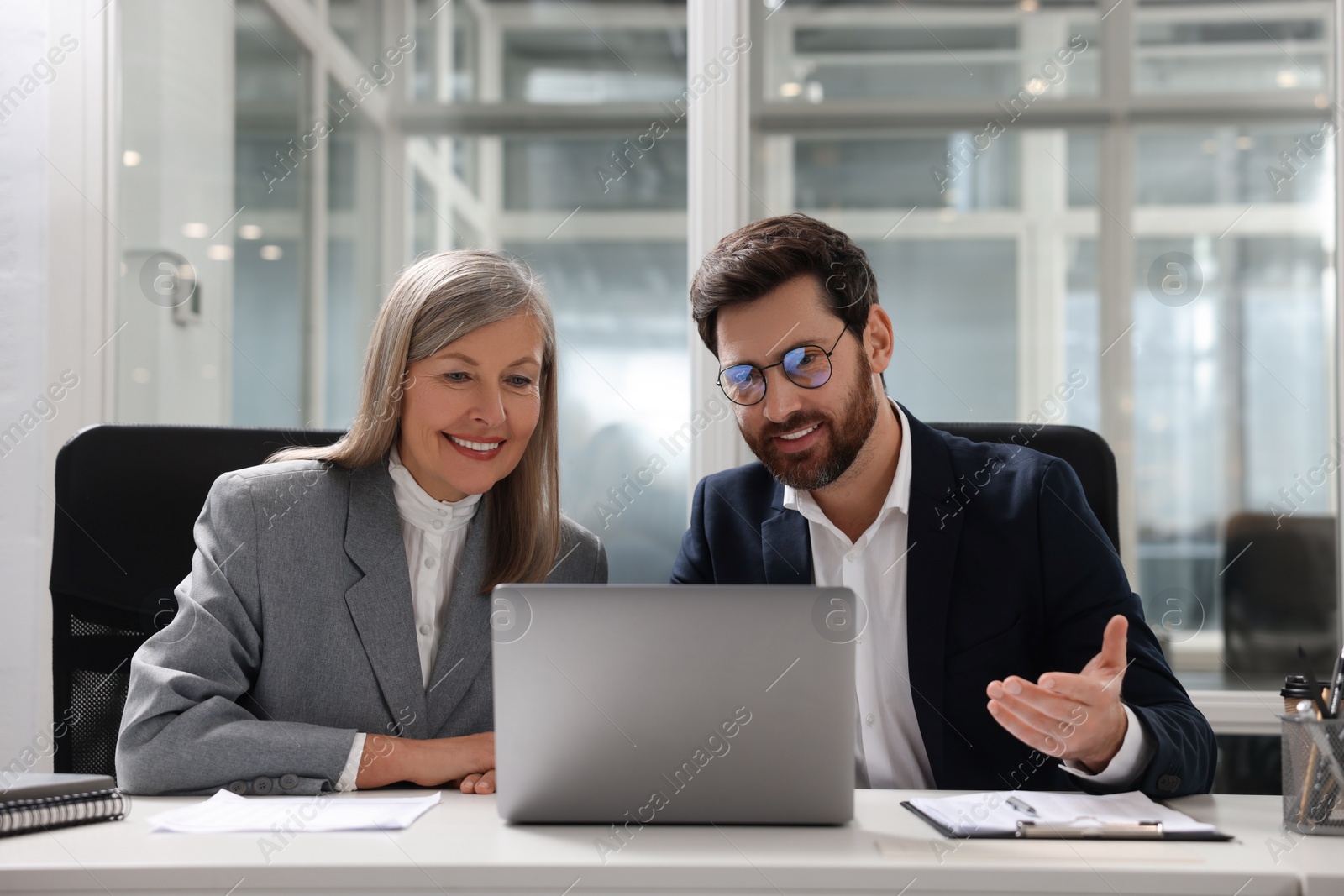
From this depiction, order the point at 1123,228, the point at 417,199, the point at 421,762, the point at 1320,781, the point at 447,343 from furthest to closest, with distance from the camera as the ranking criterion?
the point at 417,199, the point at 1123,228, the point at 447,343, the point at 421,762, the point at 1320,781

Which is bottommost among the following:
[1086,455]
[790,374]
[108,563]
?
[108,563]

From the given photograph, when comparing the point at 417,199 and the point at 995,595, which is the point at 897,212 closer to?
the point at 417,199

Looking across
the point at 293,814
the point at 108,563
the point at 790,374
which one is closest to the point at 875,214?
the point at 790,374

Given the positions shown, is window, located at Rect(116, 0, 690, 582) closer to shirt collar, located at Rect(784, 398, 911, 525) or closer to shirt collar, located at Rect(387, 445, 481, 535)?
shirt collar, located at Rect(784, 398, 911, 525)

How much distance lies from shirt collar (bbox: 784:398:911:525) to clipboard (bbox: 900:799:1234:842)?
0.68m

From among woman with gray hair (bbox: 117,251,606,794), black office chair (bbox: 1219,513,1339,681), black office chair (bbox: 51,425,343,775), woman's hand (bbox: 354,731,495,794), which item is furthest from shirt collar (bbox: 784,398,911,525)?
black office chair (bbox: 1219,513,1339,681)

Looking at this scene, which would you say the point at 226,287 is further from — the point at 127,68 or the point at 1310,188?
the point at 1310,188

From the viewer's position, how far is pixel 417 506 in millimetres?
1656

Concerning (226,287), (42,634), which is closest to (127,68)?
(226,287)

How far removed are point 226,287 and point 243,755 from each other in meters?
2.04

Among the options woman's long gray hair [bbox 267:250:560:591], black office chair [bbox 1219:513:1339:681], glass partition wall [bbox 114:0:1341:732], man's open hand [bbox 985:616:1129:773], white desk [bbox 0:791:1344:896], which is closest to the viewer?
white desk [bbox 0:791:1344:896]

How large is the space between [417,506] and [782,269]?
69cm

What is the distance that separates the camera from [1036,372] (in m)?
3.07

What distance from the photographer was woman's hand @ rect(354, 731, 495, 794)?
129cm
